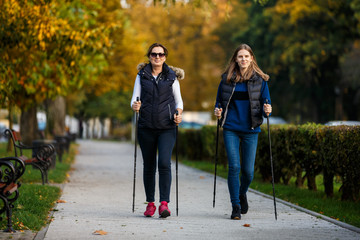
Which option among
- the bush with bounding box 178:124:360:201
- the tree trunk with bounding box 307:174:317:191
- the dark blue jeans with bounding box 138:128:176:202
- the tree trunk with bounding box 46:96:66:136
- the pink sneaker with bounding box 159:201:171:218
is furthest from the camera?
the tree trunk with bounding box 46:96:66:136

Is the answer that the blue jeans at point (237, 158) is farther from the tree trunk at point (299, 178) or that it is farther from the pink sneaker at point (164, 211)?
the tree trunk at point (299, 178)

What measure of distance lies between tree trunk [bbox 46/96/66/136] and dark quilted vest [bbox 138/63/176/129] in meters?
20.9

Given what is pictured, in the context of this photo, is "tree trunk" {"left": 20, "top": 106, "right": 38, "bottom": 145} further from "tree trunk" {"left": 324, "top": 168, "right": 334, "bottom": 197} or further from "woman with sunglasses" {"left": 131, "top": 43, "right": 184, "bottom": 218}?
"woman with sunglasses" {"left": 131, "top": 43, "right": 184, "bottom": 218}

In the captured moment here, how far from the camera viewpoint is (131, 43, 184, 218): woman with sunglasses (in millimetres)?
7363

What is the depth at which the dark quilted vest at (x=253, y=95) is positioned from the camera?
7.39 m

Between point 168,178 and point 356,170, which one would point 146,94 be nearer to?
point 168,178

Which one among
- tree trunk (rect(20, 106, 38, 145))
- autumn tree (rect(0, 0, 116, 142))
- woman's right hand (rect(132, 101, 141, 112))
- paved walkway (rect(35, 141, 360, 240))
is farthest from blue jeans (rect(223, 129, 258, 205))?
tree trunk (rect(20, 106, 38, 145))

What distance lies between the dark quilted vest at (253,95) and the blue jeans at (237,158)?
0.19 metres

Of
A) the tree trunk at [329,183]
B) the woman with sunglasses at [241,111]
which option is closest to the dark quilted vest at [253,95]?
the woman with sunglasses at [241,111]

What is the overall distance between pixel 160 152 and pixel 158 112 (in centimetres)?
47

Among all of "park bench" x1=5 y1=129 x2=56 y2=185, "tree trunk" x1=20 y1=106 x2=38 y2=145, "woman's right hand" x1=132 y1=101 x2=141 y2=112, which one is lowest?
"park bench" x1=5 y1=129 x2=56 y2=185

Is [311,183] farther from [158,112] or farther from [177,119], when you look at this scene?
[158,112]

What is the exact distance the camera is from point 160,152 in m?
7.43

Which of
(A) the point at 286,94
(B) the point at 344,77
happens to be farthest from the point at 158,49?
(A) the point at 286,94
